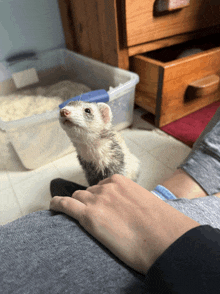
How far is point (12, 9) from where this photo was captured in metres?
Answer: 1.14

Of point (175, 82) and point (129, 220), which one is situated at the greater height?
point (129, 220)

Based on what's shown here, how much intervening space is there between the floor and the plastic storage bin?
57mm

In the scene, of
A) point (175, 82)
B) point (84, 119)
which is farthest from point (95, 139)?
point (175, 82)

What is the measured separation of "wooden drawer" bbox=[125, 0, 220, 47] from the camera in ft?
2.80

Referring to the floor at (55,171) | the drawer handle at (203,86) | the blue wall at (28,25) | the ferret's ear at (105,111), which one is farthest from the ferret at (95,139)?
the blue wall at (28,25)

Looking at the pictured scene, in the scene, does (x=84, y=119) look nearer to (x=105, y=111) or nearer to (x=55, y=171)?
(x=105, y=111)

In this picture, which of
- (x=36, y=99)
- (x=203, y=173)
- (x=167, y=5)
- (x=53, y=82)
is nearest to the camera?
(x=203, y=173)

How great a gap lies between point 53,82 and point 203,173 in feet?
3.97

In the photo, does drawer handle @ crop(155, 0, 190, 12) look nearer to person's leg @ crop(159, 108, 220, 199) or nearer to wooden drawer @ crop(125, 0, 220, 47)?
wooden drawer @ crop(125, 0, 220, 47)

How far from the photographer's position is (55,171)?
0.91 m

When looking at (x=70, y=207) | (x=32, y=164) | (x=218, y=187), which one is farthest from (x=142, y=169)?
(x=70, y=207)

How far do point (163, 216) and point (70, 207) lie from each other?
5.5 inches

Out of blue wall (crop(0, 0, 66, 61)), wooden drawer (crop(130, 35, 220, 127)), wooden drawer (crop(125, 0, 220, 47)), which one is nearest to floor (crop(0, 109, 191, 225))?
wooden drawer (crop(130, 35, 220, 127))

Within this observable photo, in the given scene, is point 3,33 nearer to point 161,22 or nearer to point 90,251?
point 161,22
